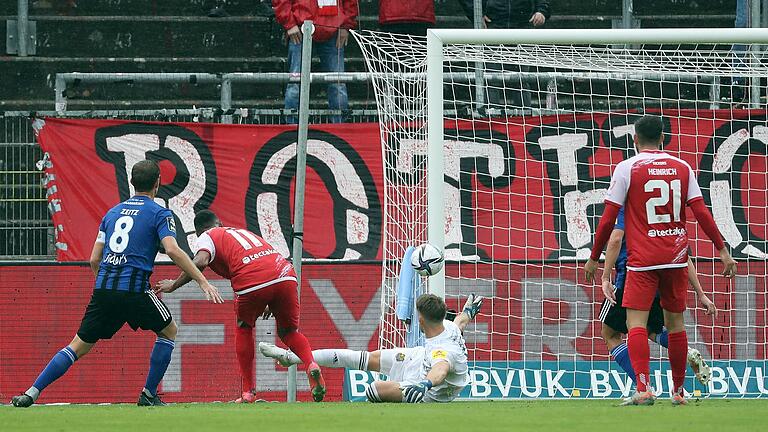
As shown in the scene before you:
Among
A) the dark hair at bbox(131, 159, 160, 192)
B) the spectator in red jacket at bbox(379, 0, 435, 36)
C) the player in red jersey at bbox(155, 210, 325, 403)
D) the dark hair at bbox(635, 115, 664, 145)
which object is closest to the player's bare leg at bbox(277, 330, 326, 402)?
the player in red jersey at bbox(155, 210, 325, 403)

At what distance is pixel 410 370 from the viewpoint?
9898 millimetres

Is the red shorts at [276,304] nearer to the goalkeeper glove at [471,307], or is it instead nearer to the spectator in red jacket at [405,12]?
the goalkeeper glove at [471,307]

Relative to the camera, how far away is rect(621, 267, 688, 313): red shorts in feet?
27.5

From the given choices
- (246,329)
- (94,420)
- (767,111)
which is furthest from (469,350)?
(94,420)

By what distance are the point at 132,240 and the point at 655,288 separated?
11.6ft

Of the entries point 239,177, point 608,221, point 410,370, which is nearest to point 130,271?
point 410,370

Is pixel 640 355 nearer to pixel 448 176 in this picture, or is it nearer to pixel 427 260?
pixel 427 260

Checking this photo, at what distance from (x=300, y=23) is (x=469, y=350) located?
3958 mm

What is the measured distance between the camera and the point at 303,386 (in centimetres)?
1275

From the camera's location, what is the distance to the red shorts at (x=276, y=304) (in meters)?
10.4

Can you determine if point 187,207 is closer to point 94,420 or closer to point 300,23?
point 300,23

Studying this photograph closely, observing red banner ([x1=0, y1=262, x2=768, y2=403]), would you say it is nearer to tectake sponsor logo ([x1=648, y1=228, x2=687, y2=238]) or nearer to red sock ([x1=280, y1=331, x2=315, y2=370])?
red sock ([x1=280, y1=331, x2=315, y2=370])

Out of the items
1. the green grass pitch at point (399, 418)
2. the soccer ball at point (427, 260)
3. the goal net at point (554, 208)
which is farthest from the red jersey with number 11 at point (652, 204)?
the goal net at point (554, 208)

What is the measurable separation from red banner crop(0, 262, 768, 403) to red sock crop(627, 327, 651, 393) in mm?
4139
